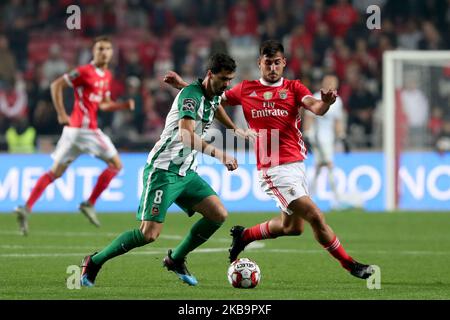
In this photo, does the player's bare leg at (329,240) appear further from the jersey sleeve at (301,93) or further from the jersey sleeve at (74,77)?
the jersey sleeve at (74,77)

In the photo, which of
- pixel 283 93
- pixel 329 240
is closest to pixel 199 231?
pixel 329 240

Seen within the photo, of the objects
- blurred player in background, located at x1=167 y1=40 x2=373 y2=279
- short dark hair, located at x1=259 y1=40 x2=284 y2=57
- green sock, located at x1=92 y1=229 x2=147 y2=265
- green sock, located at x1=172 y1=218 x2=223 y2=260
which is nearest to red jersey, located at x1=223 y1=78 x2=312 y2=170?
blurred player in background, located at x1=167 y1=40 x2=373 y2=279

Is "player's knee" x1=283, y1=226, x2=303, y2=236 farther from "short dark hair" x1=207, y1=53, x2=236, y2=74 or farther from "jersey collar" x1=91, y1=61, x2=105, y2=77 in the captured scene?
"jersey collar" x1=91, y1=61, x2=105, y2=77

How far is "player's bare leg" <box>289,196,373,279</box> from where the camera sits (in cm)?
936

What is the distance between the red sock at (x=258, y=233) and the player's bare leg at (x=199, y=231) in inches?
32.6

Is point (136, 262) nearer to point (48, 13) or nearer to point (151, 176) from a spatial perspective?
point (151, 176)

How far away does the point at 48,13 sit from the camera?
25.0 metres

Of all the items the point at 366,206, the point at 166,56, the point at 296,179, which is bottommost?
the point at 366,206

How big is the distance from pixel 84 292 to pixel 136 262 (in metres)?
2.54

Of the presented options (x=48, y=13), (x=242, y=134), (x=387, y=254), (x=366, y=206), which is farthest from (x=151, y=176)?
(x=48, y=13)

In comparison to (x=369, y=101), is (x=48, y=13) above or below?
above

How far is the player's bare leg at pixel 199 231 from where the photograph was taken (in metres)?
9.57

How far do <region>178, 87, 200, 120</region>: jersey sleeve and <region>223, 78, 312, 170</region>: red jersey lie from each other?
945 mm

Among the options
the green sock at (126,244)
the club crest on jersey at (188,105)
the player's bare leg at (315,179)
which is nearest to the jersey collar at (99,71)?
the player's bare leg at (315,179)
